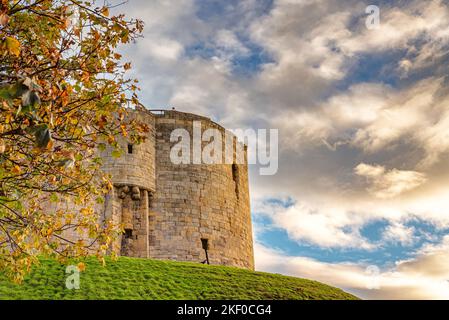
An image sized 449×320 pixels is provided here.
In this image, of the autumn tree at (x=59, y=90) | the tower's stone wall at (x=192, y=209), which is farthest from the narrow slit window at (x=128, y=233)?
the autumn tree at (x=59, y=90)

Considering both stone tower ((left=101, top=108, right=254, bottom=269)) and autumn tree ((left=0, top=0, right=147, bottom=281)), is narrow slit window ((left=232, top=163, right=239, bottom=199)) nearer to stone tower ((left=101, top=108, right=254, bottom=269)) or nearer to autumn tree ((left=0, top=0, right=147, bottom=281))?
stone tower ((left=101, top=108, right=254, bottom=269))

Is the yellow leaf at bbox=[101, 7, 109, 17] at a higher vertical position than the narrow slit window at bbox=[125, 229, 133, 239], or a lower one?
higher

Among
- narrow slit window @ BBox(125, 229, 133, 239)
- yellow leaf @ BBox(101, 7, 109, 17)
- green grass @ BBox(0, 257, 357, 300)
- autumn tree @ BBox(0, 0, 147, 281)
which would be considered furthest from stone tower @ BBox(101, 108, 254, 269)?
yellow leaf @ BBox(101, 7, 109, 17)

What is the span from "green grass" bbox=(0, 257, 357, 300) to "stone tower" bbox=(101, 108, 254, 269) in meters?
5.03

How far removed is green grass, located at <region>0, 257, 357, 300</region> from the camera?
15.4 metres

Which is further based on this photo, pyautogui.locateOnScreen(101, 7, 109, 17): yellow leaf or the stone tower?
the stone tower

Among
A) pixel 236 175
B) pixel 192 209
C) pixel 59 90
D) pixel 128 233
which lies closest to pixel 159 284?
pixel 128 233

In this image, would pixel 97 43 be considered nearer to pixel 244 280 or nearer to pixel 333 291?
pixel 244 280

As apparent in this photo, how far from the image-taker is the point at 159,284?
57.8 feet

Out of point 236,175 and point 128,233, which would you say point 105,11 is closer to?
point 128,233

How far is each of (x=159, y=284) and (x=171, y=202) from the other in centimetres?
917

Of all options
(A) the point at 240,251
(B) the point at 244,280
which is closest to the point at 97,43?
(B) the point at 244,280

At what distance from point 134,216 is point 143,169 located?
2316mm

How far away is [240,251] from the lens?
29.1 metres
